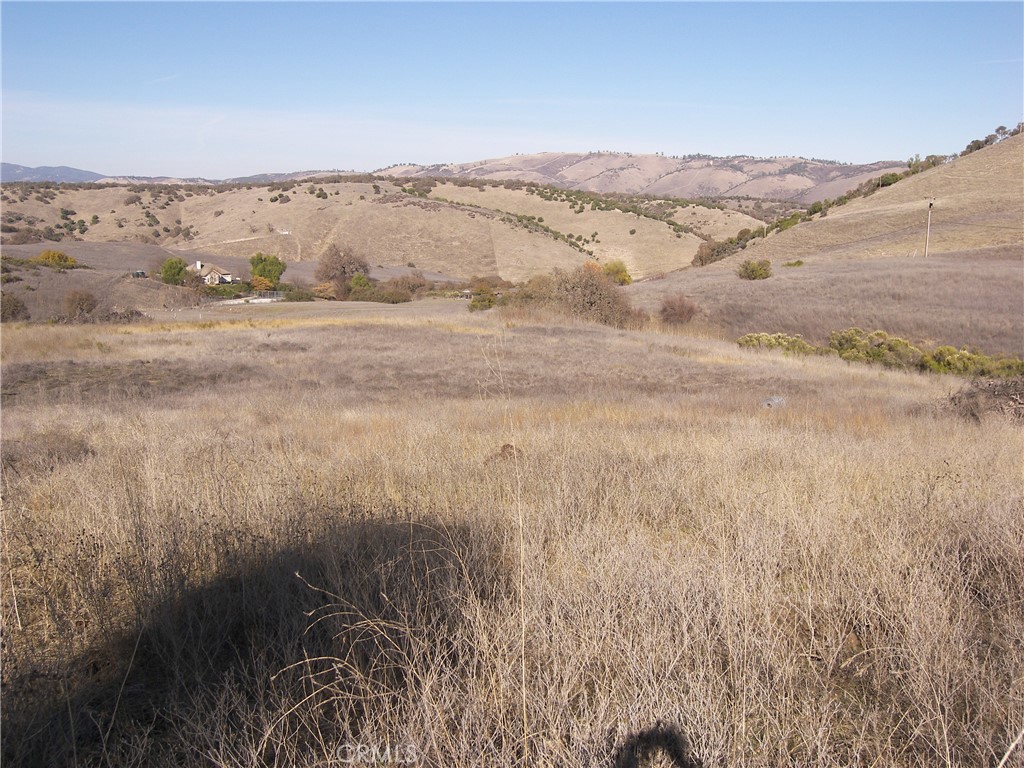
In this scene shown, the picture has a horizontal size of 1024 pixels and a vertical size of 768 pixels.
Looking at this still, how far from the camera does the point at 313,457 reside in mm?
6109

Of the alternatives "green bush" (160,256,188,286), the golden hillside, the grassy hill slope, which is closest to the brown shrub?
the grassy hill slope

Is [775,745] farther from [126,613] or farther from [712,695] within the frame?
[126,613]

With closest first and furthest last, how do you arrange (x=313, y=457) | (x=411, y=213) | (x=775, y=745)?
(x=775, y=745) < (x=313, y=457) < (x=411, y=213)

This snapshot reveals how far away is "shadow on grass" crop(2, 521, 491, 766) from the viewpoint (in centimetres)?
215

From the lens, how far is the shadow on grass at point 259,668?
7.06ft

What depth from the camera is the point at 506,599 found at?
2.79 meters

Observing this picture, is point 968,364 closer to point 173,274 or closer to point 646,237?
point 173,274

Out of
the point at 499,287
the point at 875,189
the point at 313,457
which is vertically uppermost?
the point at 875,189

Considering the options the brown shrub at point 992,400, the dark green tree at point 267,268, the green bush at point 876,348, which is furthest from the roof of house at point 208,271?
the brown shrub at point 992,400

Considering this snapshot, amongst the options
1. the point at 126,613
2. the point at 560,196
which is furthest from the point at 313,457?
the point at 560,196

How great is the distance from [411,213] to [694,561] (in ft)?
287

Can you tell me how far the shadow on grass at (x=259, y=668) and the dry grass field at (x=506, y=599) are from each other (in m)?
0.02

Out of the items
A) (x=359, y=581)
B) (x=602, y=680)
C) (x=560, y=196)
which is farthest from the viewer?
(x=560, y=196)

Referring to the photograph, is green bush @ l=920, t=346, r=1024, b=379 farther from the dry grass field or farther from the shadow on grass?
the shadow on grass
